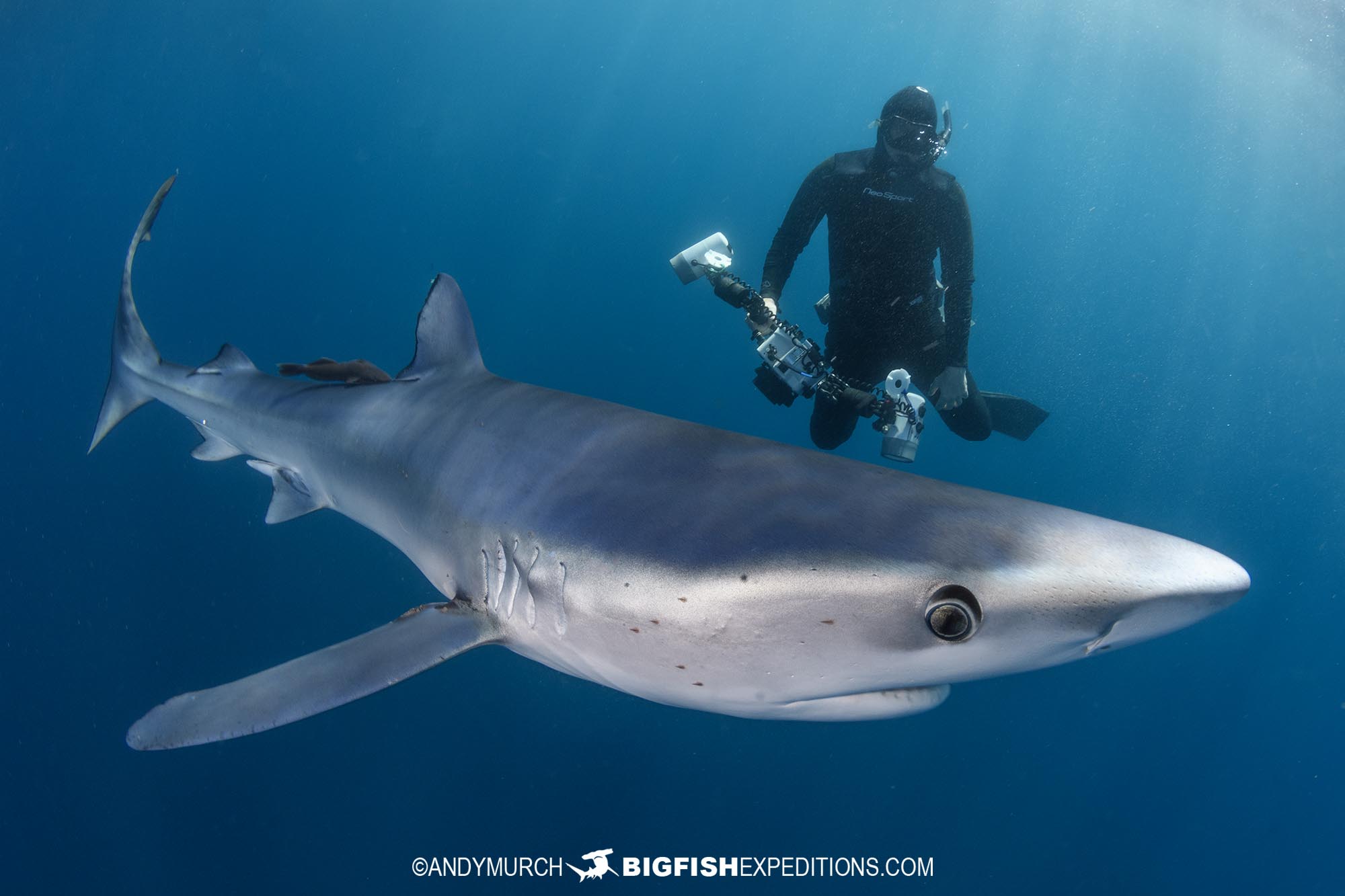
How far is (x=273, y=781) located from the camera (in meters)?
6.12

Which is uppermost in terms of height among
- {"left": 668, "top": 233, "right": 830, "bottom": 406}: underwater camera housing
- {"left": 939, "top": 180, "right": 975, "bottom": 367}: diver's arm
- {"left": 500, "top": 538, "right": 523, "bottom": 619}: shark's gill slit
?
{"left": 939, "top": 180, "right": 975, "bottom": 367}: diver's arm

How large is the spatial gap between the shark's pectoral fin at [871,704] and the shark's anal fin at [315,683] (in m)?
1.05

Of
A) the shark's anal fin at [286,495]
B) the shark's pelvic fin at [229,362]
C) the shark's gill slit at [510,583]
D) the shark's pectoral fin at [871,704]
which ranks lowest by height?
the shark's pectoral fin at [871,704]

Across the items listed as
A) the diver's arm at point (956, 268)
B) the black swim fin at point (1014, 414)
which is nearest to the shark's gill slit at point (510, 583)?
the diver's arm at point (956, 268)

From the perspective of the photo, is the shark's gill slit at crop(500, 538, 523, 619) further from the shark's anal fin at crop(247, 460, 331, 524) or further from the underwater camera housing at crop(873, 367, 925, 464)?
the underwater camera housing at crop(873, 367, 925, 464)

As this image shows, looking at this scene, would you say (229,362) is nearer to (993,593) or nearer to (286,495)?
(286,495)

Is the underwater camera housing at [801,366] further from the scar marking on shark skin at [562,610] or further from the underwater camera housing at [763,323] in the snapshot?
the scar marking on shark skin at [562,610]

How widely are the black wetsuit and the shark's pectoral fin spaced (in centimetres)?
416

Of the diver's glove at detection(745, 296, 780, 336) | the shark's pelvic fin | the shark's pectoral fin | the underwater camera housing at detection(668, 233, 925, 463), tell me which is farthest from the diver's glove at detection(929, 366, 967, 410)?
the shark's pelvic fin

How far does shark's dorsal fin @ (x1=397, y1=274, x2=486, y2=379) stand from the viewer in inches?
120

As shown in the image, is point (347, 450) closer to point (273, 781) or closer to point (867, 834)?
point (273, 781)

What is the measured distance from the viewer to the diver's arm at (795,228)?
536cm

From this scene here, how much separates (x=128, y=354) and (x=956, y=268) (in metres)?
6.22

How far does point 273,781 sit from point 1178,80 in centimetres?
3102
